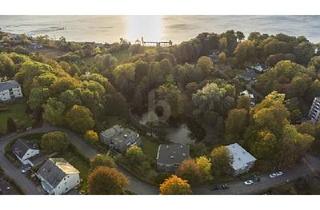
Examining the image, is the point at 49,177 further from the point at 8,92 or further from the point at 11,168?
the point at 8,92

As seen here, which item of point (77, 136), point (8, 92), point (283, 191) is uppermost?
point (8, 92)

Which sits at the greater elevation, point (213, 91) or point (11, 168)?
point (213, 91)

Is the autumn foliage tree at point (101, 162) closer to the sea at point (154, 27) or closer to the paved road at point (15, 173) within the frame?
the paved road at point (15, 173)

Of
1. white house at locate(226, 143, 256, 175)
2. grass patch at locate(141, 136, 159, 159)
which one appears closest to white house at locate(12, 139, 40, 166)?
grass patch at locate(141, 136, 159, 159)

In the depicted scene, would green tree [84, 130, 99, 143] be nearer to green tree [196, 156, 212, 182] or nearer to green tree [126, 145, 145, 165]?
green tree [126, 145, 145, 165]

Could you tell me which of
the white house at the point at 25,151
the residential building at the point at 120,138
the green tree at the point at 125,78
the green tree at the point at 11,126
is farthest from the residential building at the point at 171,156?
the green tree at the point at 11,126

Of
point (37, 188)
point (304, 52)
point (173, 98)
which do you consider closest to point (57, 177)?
point (37, 188)

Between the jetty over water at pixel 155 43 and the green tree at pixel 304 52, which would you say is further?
the jetty over water at pixel 155 43

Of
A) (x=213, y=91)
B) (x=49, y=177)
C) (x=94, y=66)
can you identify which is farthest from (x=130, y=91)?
(x=49, y=177)
